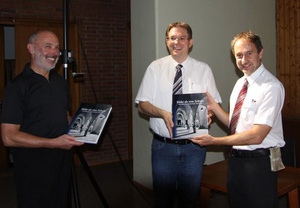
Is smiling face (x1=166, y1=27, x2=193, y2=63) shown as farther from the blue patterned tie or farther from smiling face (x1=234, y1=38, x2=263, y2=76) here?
smiling face (x1=234, y1=38, x2=263, y2=76)

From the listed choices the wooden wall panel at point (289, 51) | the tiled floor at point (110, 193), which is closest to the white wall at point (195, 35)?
the tiled floor at point (110, 193)

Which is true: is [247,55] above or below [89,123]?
above

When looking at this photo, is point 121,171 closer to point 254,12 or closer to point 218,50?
point 218,50

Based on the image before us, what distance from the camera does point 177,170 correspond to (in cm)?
252

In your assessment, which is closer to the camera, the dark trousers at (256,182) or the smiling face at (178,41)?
the dark trousers at (256,182)

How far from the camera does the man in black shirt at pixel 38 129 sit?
211 cm

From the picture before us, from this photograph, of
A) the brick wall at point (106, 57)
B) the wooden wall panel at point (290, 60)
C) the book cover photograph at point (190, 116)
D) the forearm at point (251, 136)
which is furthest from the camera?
the brick wall at point (106, 57)

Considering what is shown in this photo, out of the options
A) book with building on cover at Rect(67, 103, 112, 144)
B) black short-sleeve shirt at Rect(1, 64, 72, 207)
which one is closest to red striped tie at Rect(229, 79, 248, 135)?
book with building on cover at Rect(67, 103, 112, 144)

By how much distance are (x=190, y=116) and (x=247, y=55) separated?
560mm

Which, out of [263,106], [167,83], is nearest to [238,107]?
[263,106]

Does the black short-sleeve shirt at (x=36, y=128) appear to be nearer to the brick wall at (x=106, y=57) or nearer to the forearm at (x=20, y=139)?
the forearm at (x=20, y=139)

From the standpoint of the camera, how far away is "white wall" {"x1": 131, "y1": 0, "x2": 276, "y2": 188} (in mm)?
3781

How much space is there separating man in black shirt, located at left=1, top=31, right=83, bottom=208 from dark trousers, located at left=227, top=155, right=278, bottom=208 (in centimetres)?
110

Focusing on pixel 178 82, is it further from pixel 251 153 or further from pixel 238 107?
pixel 251 153
